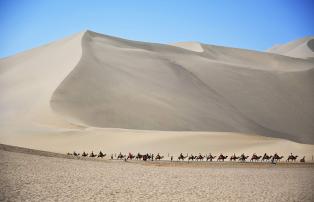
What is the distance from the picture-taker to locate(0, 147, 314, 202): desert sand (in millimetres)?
14258

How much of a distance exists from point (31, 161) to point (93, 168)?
2.61 metres

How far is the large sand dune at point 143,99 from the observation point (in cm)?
3959

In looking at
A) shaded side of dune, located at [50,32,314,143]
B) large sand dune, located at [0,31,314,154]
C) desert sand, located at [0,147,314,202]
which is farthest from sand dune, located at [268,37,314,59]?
desert sand, located at [0,147,314,202]

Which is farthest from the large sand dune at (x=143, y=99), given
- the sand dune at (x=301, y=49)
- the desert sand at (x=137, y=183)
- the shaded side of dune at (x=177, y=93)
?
Answer: the sand dune at (x=301, y=49)

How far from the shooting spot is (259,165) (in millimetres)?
26594

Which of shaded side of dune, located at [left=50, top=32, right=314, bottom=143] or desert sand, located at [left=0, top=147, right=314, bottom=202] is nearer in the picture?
desert sand, located at [left=0, top=147, right=314, bottom=202]

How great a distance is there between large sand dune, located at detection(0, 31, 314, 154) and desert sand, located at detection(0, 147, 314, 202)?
14.1 metres

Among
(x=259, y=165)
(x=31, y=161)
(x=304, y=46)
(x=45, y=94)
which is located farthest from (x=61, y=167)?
(x=304, y=46)

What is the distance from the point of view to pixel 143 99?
195 feet

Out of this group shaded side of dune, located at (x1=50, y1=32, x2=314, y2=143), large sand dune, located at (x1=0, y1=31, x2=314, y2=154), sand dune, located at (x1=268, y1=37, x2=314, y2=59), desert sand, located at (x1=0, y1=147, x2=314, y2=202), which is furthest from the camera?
sand dune, located at (x1=268, y1=37, x2=314, y2=59)

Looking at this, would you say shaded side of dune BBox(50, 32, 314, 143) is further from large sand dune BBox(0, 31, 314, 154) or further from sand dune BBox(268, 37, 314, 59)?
sand dune BBox(268, 37, 314, 59)

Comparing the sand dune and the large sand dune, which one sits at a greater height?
the sand dune

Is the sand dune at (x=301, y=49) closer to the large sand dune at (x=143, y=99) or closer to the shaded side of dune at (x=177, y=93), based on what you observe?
the large sand dune at (x=143, y=99)

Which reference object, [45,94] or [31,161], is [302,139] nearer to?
[45,94]
